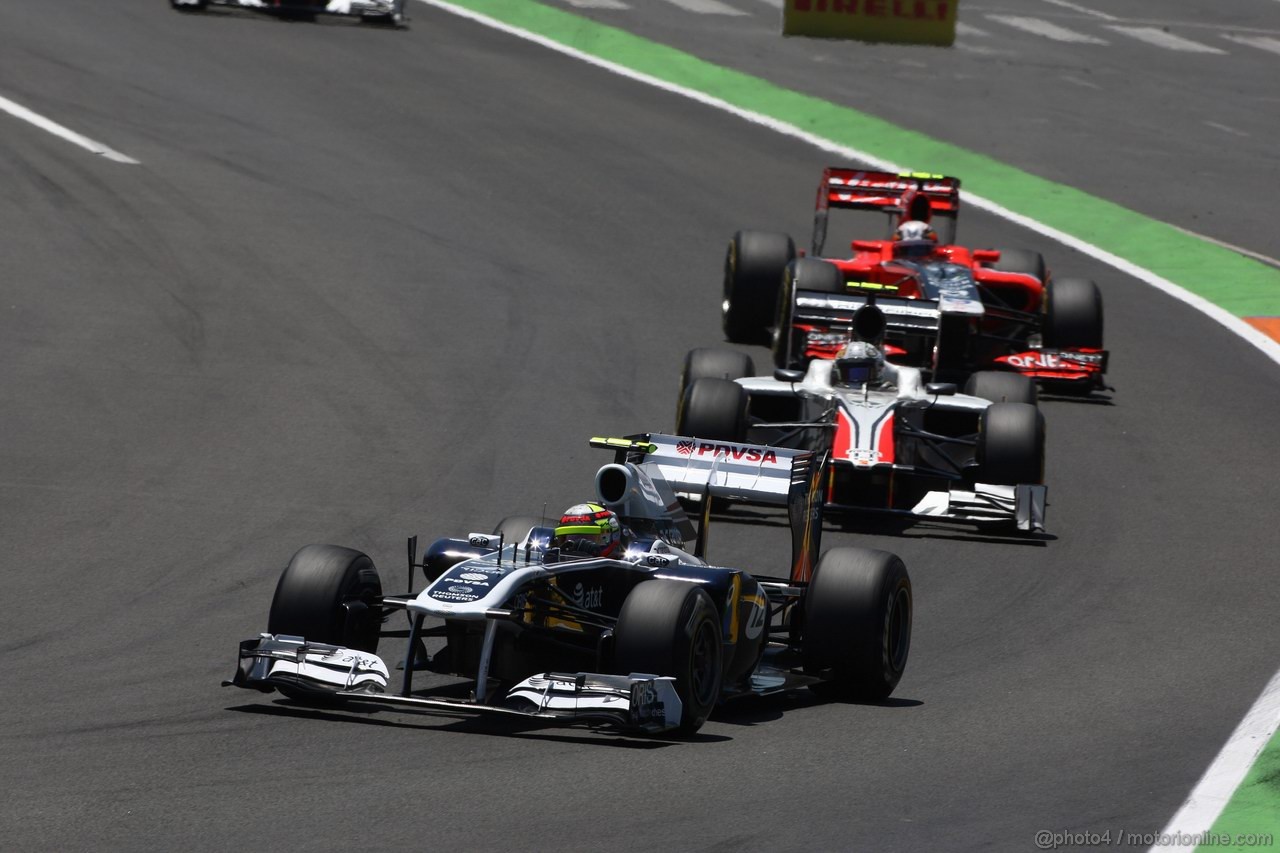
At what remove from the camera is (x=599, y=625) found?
35.0 ft

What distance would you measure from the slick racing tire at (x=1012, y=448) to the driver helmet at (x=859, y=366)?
1.10m

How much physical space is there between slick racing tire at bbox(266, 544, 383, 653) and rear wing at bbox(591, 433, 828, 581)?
6.63 feet

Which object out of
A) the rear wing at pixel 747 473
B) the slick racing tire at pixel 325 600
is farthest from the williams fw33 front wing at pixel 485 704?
the rear wing at pixel 747 473

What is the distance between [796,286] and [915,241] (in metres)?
1.99

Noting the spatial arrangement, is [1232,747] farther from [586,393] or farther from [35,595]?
[586,393]

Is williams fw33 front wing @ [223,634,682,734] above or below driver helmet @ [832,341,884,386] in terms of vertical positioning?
below

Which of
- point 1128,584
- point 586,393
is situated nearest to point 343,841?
point 1128,584

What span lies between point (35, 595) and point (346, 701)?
3.55m

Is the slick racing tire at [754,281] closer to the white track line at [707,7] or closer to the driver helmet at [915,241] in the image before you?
the driver helmet at [915,241]

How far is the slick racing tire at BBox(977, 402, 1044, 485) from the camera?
53.3ft

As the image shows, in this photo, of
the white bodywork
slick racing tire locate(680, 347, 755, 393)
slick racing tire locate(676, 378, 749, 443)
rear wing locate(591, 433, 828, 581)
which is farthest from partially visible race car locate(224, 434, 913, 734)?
slick racing tire locate(680, 347, 755, 393)

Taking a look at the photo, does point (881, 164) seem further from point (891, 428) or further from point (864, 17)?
point (891, 428)

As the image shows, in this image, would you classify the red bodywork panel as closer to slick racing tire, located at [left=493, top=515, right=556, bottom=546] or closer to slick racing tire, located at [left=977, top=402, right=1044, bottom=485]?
slick racing tire, located at [left=977, top=402, right=1044, bottom=485]

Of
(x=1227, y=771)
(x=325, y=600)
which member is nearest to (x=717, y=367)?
(x=325, y=600)
